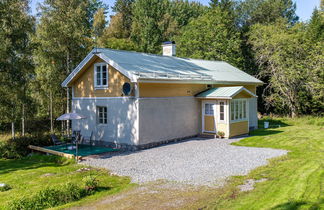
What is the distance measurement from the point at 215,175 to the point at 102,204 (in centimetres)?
407

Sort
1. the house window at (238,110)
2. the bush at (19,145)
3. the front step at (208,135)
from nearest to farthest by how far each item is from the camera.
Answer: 1. the bush at (19,145)
2. the house window at (238,110)
3. the front step at (208,135)

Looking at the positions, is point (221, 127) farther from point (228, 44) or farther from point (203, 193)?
point (228, 44)

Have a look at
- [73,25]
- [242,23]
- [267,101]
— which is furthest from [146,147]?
[242,23]

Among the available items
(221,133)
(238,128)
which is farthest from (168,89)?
(238,128)

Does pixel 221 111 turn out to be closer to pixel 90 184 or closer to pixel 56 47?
pixel 90 184

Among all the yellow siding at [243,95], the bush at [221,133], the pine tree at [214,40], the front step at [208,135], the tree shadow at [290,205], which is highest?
the pine tree at [214,40]

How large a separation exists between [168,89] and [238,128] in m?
5.42

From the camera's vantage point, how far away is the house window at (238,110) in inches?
706

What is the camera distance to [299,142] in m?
15.7

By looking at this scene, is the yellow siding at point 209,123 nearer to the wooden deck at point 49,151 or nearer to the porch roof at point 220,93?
the porch roof at point 220,93

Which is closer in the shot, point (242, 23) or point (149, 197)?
point (149, 197)

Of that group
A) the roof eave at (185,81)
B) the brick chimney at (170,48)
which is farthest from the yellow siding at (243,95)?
the brick chimney at (170,48)

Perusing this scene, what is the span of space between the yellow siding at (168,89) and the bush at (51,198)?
7.49 m

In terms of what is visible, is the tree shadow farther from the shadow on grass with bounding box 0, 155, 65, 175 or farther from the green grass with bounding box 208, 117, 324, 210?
the shadow on grass with bounding box 0, 155, 65, 175
